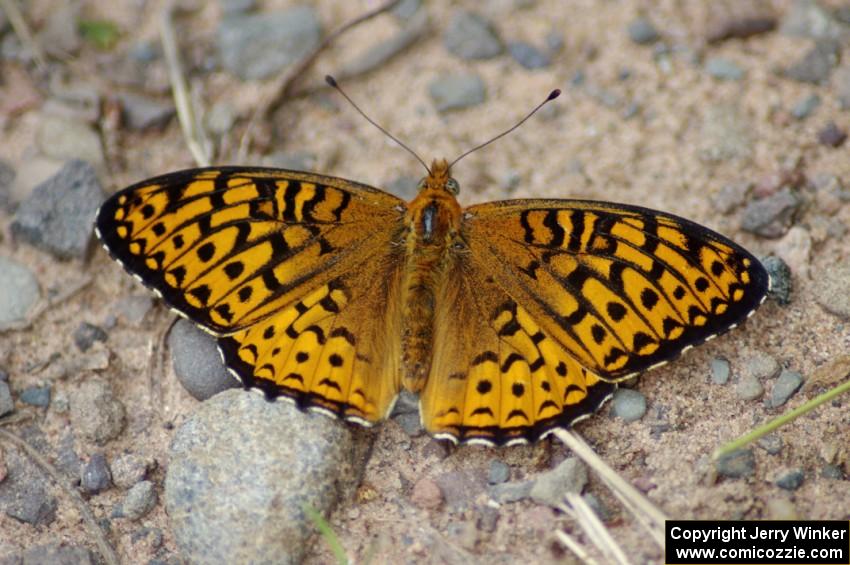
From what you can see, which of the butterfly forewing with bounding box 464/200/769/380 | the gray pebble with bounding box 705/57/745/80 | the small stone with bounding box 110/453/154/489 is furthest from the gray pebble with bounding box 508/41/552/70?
the small stone with bounding box 110/453/154/489

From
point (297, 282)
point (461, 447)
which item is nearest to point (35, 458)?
point (297, 282)

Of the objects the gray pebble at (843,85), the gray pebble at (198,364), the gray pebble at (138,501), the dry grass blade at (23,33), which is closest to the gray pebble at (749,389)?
the gray pebble at (843,85)

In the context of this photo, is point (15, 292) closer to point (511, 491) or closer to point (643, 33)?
point (511, 491)

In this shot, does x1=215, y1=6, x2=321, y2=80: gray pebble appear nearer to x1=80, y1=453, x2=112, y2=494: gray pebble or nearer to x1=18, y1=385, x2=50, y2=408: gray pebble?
x1=18, y1=385, x2=50, y2=408: gray pebble

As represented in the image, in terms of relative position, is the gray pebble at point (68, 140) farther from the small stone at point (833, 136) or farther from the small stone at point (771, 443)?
the small stone at point (833, 136)

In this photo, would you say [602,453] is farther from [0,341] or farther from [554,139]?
[0,341]

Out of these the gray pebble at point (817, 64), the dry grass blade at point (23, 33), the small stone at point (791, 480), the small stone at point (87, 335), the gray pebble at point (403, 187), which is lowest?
the small stone at point (791, 480)
